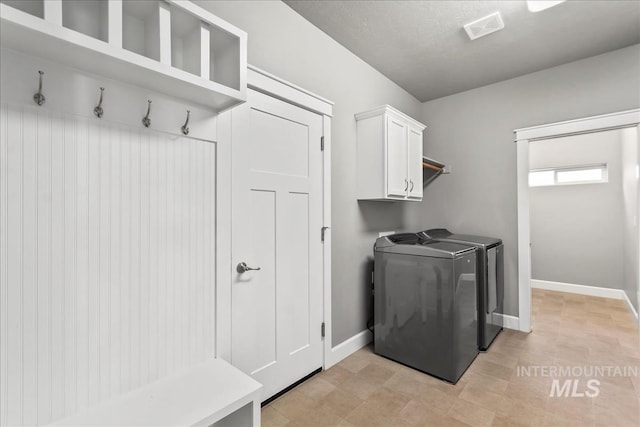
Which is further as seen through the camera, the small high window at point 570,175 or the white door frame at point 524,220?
the small high window at point 570,175

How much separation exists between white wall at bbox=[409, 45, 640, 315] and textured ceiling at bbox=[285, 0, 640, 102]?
0.17 metres

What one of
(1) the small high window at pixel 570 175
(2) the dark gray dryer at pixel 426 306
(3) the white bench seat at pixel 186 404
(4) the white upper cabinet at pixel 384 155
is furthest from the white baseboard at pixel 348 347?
(1) the small high window at pixel 570 175

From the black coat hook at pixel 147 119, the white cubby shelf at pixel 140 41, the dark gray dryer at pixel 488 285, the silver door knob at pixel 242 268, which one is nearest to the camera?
the white cubby shelf at pixel 140 41

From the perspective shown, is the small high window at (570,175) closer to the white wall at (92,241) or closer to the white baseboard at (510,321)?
the white baseboard at (510,321)

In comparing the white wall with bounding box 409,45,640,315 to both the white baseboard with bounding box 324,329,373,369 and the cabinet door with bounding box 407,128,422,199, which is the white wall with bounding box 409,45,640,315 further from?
the white baseboard with bounding box 324,329,373,369

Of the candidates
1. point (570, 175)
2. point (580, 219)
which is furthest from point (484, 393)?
point (570, 175)

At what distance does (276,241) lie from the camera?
78.1 inches

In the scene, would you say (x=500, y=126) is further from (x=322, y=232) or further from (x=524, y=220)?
(x=322, y=232)

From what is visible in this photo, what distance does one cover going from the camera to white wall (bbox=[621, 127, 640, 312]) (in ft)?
10.1

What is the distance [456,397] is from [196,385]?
5.43 feet

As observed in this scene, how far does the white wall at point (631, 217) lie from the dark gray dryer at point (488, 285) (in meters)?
1.30

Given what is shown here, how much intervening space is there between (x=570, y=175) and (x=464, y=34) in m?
3.55

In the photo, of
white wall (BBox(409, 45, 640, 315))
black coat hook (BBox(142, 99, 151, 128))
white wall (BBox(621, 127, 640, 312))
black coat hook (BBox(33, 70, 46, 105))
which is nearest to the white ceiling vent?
white wall (BBox(409, 45, 640, 315))

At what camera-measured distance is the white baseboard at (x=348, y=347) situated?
240 cm
